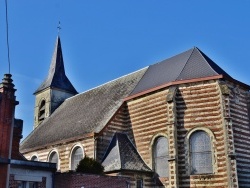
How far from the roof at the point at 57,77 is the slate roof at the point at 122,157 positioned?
13.5 metres

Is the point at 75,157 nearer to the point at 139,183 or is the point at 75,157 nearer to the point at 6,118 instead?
the point at 139,183

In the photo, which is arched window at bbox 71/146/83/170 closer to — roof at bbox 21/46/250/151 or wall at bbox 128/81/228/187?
roof at bbox 21/46/250/151

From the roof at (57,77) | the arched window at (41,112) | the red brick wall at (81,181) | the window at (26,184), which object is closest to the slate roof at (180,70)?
the red brick wall at (81,181)

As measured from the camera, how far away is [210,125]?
17766 mm

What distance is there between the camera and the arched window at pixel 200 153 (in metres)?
17.4

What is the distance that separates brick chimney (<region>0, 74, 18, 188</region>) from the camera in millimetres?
12633

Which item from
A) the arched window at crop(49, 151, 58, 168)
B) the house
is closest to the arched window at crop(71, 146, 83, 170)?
the arched window at crop(49, 151, 58, 168)

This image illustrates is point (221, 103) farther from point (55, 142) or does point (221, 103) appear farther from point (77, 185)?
point (55, 142)

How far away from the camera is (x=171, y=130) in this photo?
18.1m

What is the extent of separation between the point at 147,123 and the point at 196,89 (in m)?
3.38

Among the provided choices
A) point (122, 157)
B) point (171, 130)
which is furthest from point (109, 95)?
point (171, 130)

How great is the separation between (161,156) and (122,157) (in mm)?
2030

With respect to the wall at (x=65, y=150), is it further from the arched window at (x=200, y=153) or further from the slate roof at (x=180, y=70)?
the arched window at (x=200, y=153)

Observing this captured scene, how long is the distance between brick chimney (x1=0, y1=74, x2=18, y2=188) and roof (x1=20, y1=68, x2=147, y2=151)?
769cm
